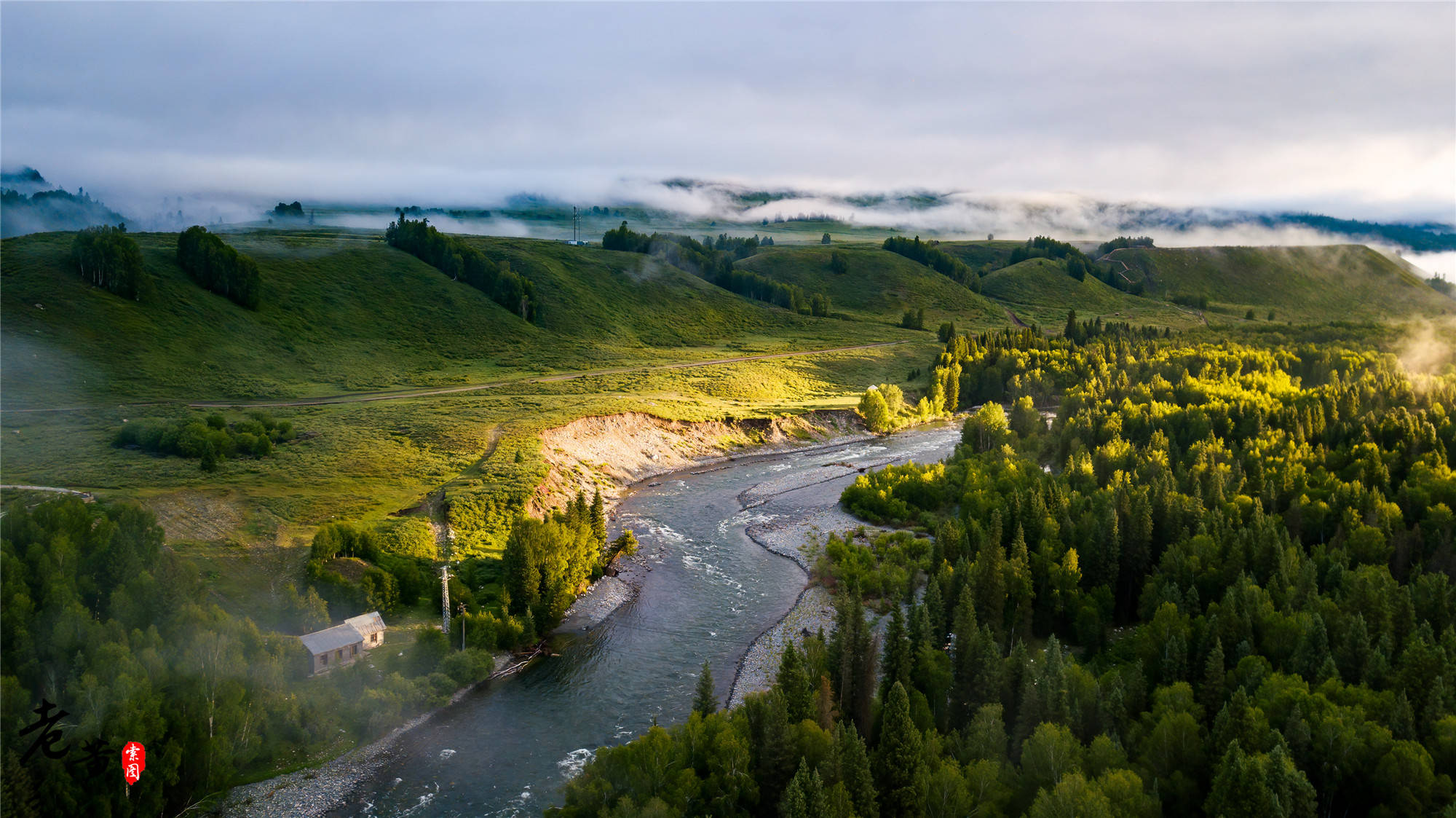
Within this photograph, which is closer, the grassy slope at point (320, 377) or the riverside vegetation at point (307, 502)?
the riverside vegetation at point (307, 502)

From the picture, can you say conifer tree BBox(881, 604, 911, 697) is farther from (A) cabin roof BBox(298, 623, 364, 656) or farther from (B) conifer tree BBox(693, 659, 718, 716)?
(A) cabin roof BBox(298, 623, 364, 656)

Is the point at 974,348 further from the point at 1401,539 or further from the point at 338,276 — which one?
the point at 338,276

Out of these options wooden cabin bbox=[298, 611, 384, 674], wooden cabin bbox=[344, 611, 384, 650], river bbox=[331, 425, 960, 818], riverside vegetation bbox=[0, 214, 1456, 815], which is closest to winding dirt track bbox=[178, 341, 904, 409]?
riverside vegetation bbox=[0, 214, 1456, 815]

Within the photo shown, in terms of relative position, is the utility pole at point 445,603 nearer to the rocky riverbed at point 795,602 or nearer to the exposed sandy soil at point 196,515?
the exposed sandy soil at point 196,515

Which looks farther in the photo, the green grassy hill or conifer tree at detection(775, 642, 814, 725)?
the green grassy hill

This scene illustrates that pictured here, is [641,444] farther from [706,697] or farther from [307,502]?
[706,697]

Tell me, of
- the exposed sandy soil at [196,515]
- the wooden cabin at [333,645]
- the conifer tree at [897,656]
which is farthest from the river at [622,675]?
the exposed sandy soil at [196,515]
